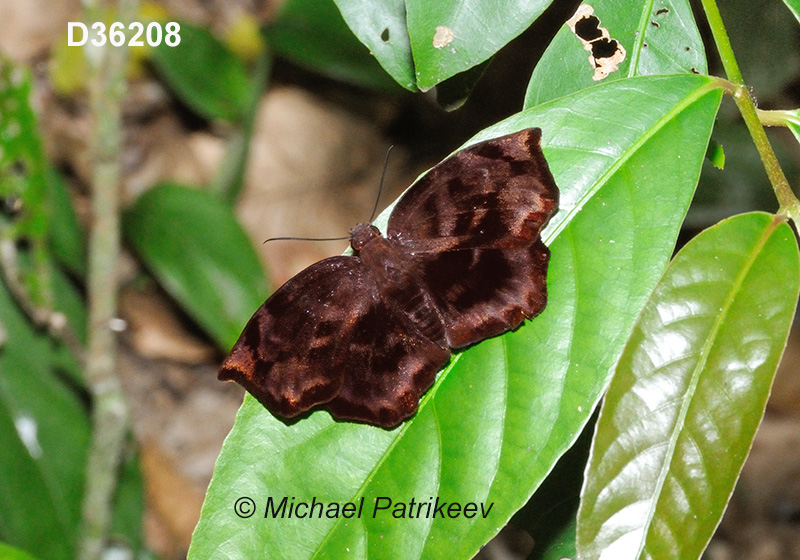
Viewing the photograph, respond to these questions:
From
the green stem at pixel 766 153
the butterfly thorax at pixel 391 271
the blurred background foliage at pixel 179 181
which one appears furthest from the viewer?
the blurred background foliage at pixel 179 181

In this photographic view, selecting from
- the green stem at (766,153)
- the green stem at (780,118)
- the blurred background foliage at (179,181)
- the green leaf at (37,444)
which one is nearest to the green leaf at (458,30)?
the green stem at (766,153)

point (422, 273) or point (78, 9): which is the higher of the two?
point (78, 9)

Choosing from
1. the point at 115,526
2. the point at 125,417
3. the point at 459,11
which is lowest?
the point at 115,526

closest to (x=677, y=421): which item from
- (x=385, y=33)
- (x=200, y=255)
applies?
(x=385, y=33)

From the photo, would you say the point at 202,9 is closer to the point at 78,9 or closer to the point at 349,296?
the point at 78,9

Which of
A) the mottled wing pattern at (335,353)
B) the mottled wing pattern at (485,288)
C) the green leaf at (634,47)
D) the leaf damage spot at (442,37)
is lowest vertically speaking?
the mottled wing pattern at (335,353)

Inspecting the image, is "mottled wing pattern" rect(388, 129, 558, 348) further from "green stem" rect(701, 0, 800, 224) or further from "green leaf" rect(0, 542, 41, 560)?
"green leaf" rect(0, 542, 41, 560)

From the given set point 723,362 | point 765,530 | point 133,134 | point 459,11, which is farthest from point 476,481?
point 133,134

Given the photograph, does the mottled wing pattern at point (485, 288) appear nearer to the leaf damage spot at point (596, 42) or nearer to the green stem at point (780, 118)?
the leaf damage spot at point (596, 42)
